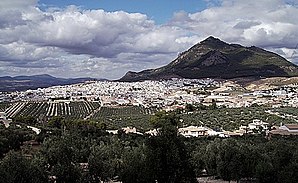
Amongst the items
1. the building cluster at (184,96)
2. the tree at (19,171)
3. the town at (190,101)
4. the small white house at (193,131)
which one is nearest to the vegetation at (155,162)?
the tree at (19,171)

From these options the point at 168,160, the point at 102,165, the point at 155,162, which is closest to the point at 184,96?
the point at 102,165

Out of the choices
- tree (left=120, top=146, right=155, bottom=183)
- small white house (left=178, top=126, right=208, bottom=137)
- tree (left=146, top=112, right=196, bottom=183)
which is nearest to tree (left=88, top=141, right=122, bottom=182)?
tree (left=120, top=146, right=155, bottom=183)

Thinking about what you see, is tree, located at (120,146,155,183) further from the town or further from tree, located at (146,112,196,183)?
the town

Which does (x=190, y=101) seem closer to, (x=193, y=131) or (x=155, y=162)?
(x=193, y=131)

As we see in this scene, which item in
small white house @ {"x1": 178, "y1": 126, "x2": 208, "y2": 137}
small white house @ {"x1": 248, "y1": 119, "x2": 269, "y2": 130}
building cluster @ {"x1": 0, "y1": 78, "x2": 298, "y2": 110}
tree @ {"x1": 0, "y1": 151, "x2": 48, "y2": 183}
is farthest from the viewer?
building cluster @ {"x1": 0, "y1": 78, "x2": 298, "y2": 110}

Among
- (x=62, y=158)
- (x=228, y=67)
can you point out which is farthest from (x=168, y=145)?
(x=228, y=67)

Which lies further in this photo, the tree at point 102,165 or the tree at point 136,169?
the tree at point 102,165

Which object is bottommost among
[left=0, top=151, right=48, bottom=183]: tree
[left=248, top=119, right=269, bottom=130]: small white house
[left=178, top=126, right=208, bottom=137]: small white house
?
[left=178, top=126, right=208, bottom=137]: small white house

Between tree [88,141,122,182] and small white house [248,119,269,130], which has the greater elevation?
tree [88,141,122,182]

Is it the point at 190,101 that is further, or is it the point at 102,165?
the point at 190,101

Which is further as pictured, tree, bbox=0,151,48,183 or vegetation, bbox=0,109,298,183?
vegetation, bbox=0,109,298,183

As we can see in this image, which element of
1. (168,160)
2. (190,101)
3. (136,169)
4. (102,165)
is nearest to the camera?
(168,160)

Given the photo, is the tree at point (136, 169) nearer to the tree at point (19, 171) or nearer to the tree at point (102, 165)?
the tree at point (102, 165)
